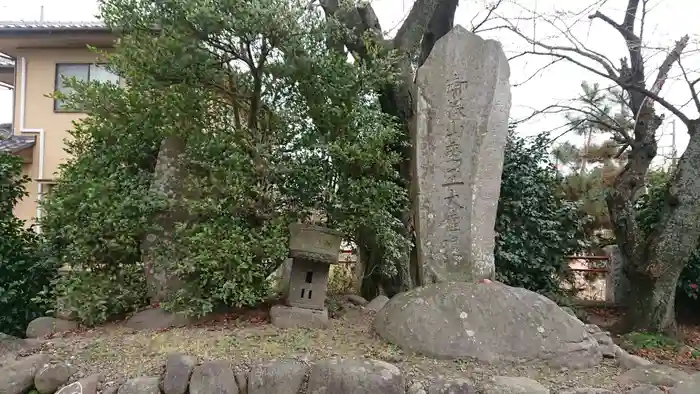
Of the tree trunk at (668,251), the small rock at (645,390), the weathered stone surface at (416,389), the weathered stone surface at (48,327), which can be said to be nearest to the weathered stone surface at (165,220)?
→ the weathered stone surface at (48,327)

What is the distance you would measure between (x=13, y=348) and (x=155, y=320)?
4.36 feet

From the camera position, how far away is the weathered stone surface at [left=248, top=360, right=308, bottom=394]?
4.25 metres

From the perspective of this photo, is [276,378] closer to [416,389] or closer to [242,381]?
[242,381]

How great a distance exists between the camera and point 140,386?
4.23 metres

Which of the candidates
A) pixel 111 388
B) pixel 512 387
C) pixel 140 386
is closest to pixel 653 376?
pixel 512 387

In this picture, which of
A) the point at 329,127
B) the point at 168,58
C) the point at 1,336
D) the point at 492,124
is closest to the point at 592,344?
the point at 492,124

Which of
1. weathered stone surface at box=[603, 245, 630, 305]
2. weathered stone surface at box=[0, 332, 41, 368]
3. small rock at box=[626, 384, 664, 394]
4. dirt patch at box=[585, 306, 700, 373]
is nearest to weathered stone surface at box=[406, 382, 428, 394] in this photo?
small rock at box=[626, 384, 664, 394]

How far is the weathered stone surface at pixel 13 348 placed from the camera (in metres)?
4.86

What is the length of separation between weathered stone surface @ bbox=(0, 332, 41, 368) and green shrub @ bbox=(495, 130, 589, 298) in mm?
6650

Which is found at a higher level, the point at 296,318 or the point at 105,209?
the point at 105,209

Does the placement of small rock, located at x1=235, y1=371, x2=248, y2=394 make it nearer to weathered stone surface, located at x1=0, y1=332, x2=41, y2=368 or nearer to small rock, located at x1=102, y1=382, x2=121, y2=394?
small rock, located at x1=102, y1=382, x2=121, y2=394

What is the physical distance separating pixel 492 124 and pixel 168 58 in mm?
3544

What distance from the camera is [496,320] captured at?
4.82 meters

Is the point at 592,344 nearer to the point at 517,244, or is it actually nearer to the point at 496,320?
the point at 496,320
